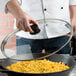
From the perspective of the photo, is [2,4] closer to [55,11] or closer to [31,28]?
[31,28]

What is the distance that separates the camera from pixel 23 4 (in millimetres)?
1232

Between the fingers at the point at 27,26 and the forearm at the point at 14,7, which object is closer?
the fingers at the point at 27,26

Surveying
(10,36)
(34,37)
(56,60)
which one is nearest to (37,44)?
(34,37)

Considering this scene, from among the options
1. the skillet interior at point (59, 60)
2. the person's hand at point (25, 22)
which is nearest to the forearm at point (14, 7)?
the person's hand at point (25, 22)

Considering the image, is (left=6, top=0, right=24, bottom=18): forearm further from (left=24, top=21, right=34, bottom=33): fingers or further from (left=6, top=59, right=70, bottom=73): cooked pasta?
(left=6, top=59, right=70, bottom=73): cooked pasta

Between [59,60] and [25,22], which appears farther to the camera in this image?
[59,60]

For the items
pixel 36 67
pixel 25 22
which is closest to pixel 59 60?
pixel 36 67

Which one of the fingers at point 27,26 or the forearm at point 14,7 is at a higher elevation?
the forearm at point 14,7

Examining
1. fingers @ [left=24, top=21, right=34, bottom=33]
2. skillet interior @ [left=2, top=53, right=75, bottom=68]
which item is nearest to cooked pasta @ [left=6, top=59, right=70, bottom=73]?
skillet interior @ [left=2, top=53, right=75, bottom=68]

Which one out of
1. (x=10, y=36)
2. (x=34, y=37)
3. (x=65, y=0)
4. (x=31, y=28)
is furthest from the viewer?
(x=65, y=0)

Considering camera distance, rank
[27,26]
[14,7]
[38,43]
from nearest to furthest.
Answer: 1. [27,26]
2. [14,7]
3. [38,43]

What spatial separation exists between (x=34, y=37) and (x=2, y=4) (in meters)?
0.28

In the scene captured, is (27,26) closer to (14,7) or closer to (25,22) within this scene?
(25,22)

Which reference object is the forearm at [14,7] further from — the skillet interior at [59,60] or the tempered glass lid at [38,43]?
the skillet interior at [59,60]
